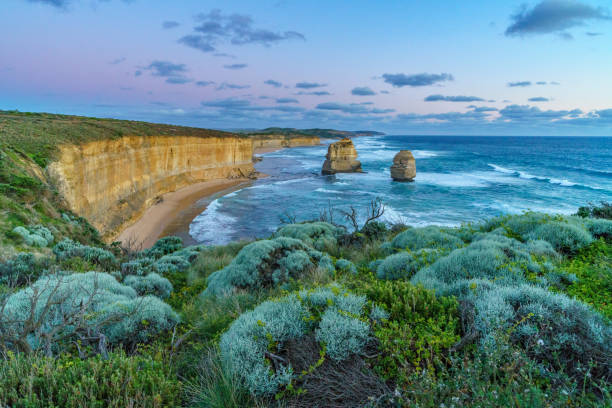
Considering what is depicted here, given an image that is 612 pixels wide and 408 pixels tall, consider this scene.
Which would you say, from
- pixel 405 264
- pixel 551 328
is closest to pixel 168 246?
pixel 405 264

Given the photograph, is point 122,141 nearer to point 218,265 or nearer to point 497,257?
point 218,265

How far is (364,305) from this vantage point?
13.1 ft

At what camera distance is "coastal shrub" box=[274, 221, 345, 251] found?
33.9 ft

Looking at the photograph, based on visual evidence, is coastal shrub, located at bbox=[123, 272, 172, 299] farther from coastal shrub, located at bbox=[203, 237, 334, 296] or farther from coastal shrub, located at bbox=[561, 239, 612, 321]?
coastal shrub, located at bbox=[561, 239, 612, 321]

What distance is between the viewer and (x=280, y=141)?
429 ft

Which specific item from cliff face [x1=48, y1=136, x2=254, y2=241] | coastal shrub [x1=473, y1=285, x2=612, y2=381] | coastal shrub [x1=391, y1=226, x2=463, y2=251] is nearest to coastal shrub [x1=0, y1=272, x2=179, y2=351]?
coastal shrub [x1=473, y1=285, x2=612, y2=381]

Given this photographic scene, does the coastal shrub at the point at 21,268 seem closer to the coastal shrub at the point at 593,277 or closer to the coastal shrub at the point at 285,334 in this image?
the coastal shrub at the point at 285,334

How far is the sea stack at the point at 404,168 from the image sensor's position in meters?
47.0

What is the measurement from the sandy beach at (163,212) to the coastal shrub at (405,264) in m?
13.2

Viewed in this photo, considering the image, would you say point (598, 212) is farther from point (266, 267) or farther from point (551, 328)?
A: point (266, 267)

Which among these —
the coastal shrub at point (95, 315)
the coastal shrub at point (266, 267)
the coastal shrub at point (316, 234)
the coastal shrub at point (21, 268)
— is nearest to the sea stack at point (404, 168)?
the coastal shrub at point (316, 234)

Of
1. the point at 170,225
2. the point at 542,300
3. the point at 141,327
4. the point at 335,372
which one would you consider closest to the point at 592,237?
the point at 542,300

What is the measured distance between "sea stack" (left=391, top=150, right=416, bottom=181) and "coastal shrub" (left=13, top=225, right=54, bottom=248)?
43.5m

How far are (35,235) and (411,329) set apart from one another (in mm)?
11827
